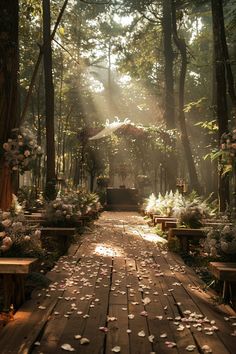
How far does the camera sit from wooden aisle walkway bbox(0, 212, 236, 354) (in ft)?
11.0

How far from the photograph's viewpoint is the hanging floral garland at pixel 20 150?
22.4ft

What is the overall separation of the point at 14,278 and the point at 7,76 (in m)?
3.38

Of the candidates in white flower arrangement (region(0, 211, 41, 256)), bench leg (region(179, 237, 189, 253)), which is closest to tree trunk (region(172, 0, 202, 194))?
bench leg (region(179, 237, 189, 253))

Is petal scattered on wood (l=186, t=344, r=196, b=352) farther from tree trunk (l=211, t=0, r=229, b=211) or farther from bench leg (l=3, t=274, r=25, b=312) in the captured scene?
tree trunk (l=211, t=0, r=229, b=211)

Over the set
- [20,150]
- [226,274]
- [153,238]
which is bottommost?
[153,238]

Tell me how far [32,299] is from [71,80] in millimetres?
28470

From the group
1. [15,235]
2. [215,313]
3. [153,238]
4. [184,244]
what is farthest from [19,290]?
[153,238]

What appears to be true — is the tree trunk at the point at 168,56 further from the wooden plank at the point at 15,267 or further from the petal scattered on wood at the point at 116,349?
the petal scattered on wood at the point at 116,349

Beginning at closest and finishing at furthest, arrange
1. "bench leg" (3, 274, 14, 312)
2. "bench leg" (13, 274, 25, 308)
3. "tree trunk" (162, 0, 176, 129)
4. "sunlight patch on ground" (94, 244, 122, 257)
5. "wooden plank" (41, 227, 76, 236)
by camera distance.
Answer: "bench leg" (3, 274, 14, 312)
"bench leg" (13, 274, 25, 308)
"sunlight patch on ground" (94, 244, 122, 257)
"wooden plank" (41, 227, 76, 236)
"tree trunk" (162, 0, 176, 129)

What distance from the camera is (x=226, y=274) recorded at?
14.2ft

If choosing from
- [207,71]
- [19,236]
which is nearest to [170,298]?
[19,236]

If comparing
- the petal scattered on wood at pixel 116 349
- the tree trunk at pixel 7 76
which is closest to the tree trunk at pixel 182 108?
the tree trunk at pixel 7 76

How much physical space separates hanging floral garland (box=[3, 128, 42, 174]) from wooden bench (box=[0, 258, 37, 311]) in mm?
2610

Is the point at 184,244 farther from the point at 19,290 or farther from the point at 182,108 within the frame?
the point at 182,108
